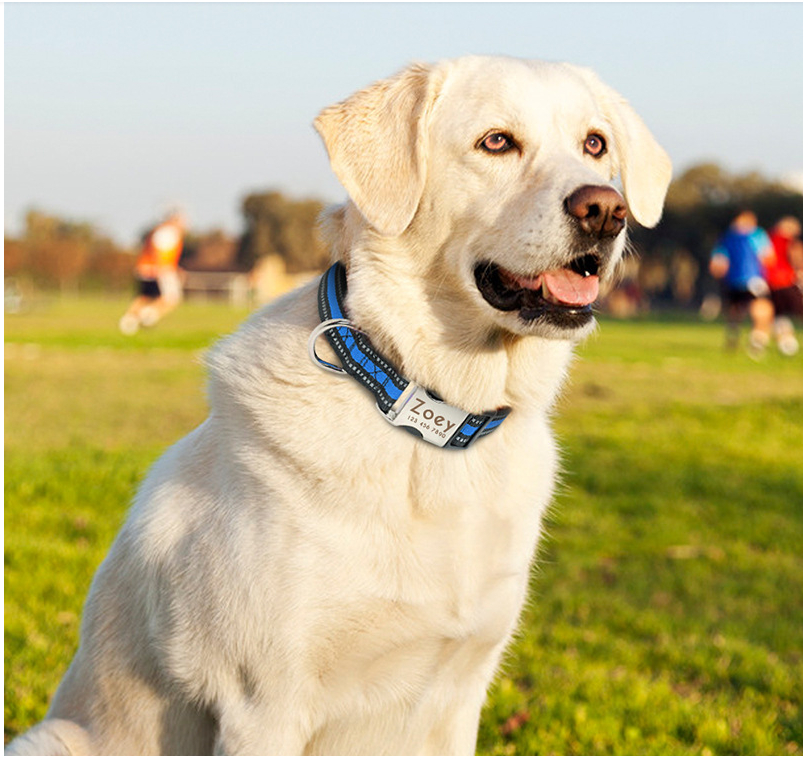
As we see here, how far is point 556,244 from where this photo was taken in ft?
8.84

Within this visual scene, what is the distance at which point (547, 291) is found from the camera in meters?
2.80

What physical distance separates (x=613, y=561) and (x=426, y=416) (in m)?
3.80

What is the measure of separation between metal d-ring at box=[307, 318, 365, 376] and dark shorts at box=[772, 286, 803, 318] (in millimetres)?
19935

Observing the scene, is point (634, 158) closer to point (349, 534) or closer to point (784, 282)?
point (349, 534)

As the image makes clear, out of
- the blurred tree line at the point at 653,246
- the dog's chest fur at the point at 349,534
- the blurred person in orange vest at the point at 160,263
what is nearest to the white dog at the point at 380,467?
the dog's chest fur at the point at 349,534

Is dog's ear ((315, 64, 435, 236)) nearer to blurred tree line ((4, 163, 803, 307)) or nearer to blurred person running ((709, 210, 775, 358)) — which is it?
blurred person running ((709, 210, 775, 358))

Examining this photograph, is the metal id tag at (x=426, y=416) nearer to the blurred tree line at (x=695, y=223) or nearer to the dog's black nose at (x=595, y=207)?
the dog's black nose at (x=595, y=207)

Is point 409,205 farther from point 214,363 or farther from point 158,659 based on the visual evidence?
point 158,659

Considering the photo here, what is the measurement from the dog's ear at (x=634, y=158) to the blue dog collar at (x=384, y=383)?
0.94 m

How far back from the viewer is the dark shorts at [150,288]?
21938 millimetres

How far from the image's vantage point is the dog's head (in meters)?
2.73

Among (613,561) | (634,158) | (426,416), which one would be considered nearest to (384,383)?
(426,416)

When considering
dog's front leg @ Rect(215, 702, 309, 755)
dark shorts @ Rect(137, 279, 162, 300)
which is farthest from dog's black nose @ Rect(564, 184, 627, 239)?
dark shorts @ Rect(137, 279, 162, 300)

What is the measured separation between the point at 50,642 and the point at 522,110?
Result: 301 cm
